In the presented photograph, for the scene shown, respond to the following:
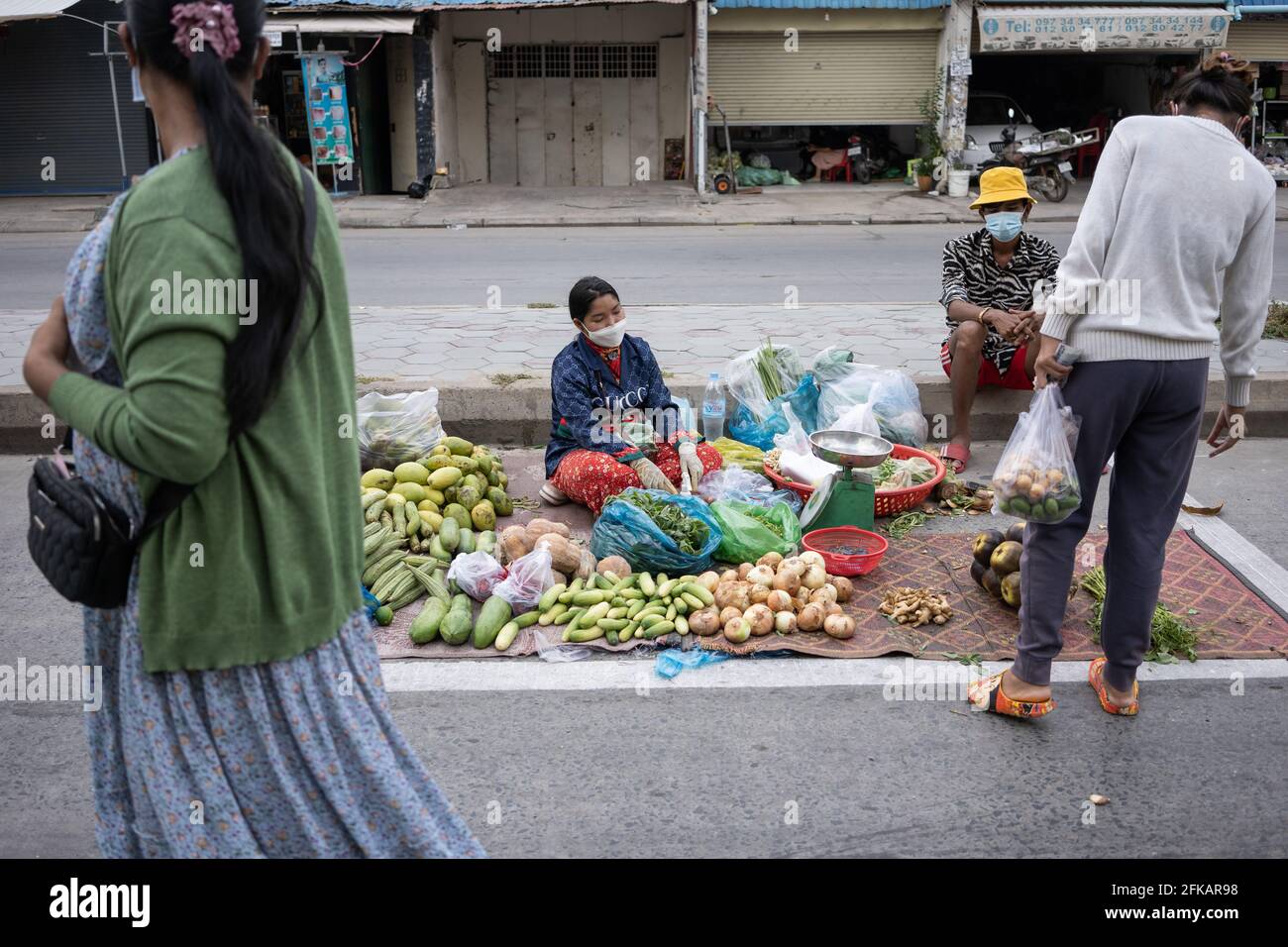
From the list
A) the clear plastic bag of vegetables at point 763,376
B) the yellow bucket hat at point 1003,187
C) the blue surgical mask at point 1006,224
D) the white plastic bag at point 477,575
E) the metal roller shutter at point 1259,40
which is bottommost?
the white plastic bag at point 477,575

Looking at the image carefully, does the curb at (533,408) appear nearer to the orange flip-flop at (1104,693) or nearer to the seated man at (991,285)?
the seated man at (991,285)

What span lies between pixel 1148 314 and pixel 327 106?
1673 cm

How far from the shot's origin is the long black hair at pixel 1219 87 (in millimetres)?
3203

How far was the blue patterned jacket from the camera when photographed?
5230 mm

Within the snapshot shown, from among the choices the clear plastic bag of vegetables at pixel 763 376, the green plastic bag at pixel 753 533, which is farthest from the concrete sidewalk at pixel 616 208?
the green plastic bag at pixel 753 533

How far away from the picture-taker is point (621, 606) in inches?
173

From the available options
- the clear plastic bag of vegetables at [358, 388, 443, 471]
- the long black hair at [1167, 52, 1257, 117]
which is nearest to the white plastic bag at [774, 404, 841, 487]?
the clear plastic bag of vegetables at [358, 388, 443, 471]

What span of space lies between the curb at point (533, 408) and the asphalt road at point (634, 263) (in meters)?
3.26

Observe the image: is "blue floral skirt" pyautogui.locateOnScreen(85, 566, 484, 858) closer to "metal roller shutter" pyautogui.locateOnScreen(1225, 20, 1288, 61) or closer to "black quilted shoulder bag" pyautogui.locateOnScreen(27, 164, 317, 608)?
"black quilted shoulder bag" pyautogui.locateOnScreen(27, 164, 317, 608)

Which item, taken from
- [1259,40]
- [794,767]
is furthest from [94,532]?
[1259,40]

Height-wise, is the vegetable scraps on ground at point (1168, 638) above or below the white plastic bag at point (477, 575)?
below

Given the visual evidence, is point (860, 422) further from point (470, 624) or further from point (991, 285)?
point (470, 624)

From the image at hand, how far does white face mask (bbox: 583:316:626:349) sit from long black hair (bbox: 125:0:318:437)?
3296 mm

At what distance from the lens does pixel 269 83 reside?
19.2 meters
